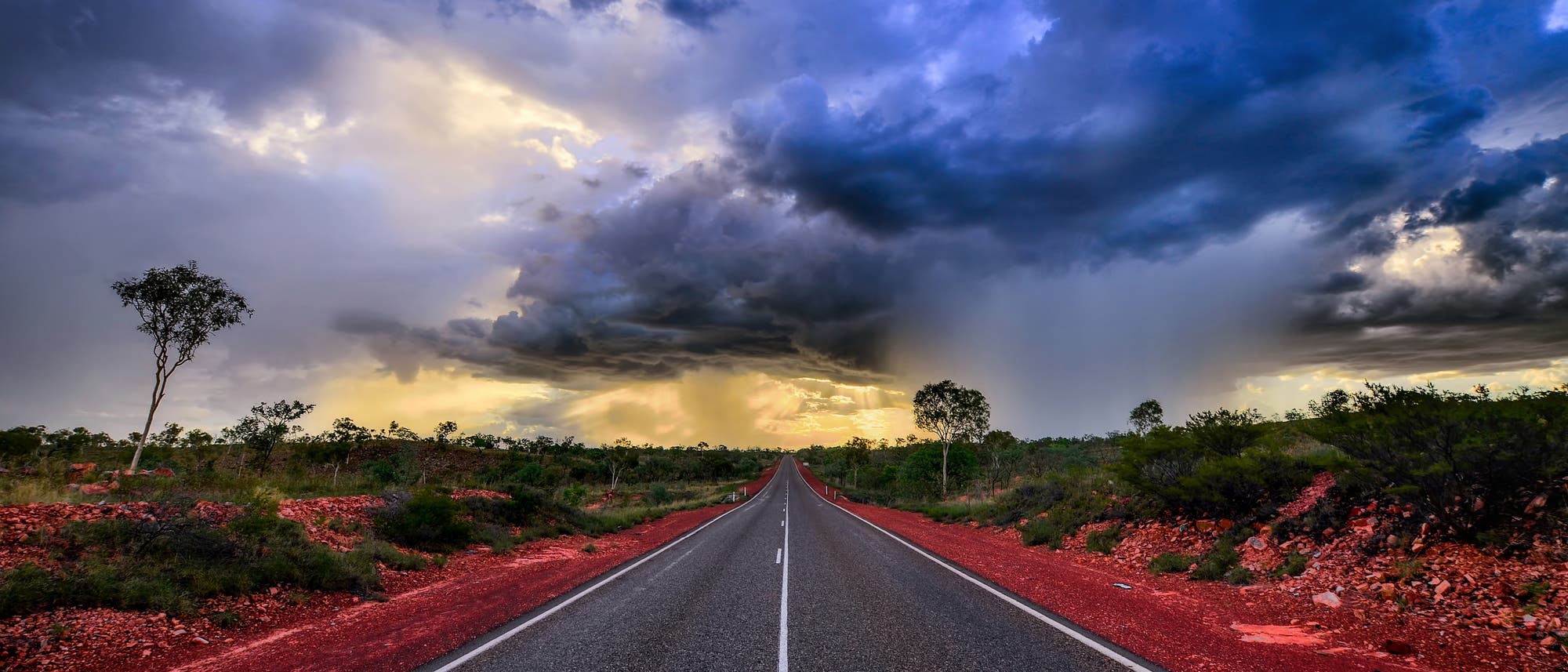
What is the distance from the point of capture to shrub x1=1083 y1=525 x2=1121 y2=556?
52.4 feet

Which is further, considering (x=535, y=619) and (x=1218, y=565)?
(x=1218, y=565)

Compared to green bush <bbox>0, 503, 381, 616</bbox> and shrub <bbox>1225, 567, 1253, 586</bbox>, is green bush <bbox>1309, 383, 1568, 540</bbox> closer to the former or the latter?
shrub <bbox>1225, 567, 1253, 586</bbox>

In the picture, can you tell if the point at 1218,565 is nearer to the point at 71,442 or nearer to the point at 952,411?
the point at 952,411

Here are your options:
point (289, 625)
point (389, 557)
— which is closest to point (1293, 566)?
point (289, 625)

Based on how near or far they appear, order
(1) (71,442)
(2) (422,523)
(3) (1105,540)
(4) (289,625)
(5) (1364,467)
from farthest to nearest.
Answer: (1) (71,442), (3) (1105,540), (2) (422,523), (5) (1364,467), (4) (289,625)

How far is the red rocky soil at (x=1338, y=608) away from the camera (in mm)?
6641

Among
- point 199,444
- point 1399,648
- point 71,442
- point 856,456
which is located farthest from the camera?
point 856,456

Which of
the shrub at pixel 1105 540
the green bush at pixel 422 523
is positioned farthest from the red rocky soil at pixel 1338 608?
the green bush at pixel 422 523

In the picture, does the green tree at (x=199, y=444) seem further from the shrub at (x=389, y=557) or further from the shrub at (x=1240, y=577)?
the shrub at (x=1240, y=577)

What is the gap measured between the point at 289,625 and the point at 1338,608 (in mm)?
16676

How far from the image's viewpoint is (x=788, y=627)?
7.93 metres

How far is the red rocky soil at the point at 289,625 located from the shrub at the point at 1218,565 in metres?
13.1

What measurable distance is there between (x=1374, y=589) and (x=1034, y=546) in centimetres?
961

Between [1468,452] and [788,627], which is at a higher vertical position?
[1468,452]
